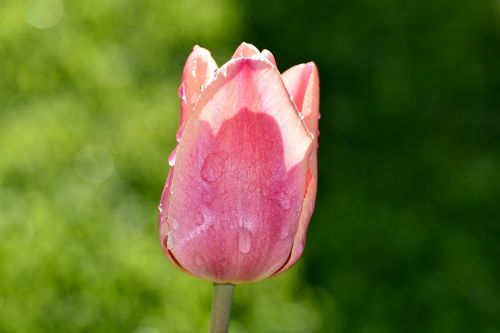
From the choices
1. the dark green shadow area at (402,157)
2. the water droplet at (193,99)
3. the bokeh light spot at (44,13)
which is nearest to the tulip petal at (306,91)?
the water droplet at (193,99)

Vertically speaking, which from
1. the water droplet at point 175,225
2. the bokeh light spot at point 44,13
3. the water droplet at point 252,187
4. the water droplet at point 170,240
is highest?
the water droplet at point 252,187

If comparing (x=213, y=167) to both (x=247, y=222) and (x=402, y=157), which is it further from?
(x=402, y=157)

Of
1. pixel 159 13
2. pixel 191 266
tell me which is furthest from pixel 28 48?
pixel 191 266

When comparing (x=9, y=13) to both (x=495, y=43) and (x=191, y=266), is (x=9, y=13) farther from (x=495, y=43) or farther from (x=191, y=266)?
(x=191, y=266)

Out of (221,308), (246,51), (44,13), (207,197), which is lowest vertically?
(44,13)

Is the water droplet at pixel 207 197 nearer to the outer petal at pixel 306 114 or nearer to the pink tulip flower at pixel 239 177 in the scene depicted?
the pink tulip flower at pixel 239 177

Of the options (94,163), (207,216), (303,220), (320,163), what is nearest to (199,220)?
(207,216)

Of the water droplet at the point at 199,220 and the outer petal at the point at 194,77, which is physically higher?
the outer petal at the point at 194,77
